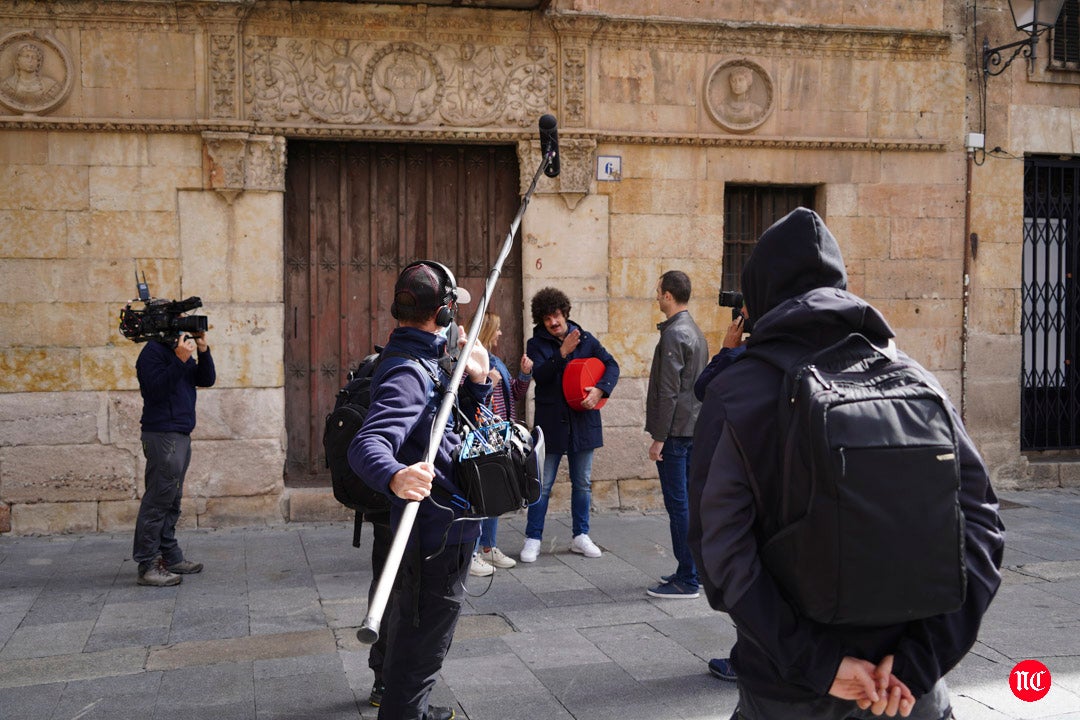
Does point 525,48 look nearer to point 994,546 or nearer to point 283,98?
point 283,98

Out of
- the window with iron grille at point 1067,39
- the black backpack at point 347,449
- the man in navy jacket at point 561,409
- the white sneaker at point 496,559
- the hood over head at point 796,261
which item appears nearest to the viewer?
the hood over head at point 796,261

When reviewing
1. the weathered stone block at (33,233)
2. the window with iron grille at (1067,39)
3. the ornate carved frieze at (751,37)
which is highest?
the window with iron grille at (1067,39)

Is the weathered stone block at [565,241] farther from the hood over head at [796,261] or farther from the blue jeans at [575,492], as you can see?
the hood over head at [796,261]

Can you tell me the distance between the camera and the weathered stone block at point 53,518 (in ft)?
26.0

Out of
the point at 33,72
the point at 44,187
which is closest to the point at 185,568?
the point at 44,187

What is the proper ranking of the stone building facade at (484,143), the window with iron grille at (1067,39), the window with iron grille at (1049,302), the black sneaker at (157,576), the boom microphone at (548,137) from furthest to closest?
the window with iron grille at (1049,302) < the window with iron grille at (1067,39) < the stone building facade at (484,143) < the black sneaker at (157,576) < the boom microphone at (548,137)

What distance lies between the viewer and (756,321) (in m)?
2.30

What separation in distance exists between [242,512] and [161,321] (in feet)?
7.97

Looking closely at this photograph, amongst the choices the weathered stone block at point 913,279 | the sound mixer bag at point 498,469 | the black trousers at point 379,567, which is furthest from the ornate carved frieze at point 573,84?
the sound mixer bag at point 498,469

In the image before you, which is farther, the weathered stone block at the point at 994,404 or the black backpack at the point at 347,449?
the weathered stone block at the point at 994,404

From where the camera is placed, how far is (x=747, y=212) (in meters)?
9.55

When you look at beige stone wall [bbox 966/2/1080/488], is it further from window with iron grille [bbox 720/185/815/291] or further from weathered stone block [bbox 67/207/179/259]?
weathered stone block [bbox 67/207/179/259]

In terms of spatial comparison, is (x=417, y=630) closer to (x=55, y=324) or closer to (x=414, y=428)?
(x=414, y=428)

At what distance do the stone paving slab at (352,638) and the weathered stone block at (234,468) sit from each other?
69 centimetres
